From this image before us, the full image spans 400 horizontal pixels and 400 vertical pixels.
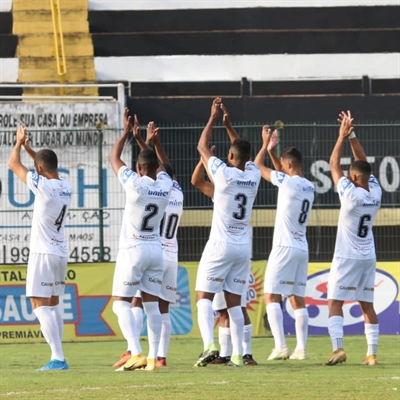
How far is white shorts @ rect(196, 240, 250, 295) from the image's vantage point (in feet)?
41.2

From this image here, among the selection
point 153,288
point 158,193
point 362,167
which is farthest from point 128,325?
point 362,167

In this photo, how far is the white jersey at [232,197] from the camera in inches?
490

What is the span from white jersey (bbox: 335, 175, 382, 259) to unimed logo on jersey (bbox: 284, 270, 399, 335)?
5.24 meters

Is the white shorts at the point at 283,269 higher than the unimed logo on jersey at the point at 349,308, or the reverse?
the white shorts at the point at 283,269

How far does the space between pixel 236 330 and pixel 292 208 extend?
76.0 inches

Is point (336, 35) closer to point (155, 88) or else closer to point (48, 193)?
point (155, 88)

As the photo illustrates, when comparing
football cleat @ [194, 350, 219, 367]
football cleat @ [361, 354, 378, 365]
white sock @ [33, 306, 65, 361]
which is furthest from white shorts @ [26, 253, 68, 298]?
football cleat @ [361, 354, 378, 365]

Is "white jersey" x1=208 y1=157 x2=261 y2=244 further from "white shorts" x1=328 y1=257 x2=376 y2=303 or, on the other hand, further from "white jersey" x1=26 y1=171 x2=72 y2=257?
"white jersey" x1=26 y1=171 x2=72 y2=257

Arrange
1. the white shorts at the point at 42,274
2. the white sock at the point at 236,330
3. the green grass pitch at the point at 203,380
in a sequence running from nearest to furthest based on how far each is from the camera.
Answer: the green grass pitch at the point at 203,380, the white shorts at the point at 42,274, the white sock at the point at 236,330

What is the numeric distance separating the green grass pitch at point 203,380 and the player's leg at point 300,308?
0.66 ft

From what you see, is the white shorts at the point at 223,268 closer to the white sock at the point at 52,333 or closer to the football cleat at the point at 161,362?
the football cleat at the point at 161,362

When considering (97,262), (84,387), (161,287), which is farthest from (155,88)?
(84,387)

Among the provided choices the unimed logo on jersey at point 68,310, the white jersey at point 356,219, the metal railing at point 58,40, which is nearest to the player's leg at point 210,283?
the white jersey at point 356,219

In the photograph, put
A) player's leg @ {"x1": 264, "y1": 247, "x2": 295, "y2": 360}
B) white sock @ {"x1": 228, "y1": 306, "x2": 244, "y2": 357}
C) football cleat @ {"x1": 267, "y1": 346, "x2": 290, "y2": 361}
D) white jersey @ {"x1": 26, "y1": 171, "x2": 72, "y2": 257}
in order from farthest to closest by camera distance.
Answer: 1. player's leg @ {"x1": 264, "y1": 247, "x2": 295, "y2": 360}
2. football cleat @ {"x1": 267, "y1": 346, "x2": 290, "y2": 361}
3. white sock @ {"x1": 228, "y1": 306, "x2": 244, "y2": 357}
4. white jersey @ {"x1": 26, "y1": 171, "x2": 72, "y2": 257}
